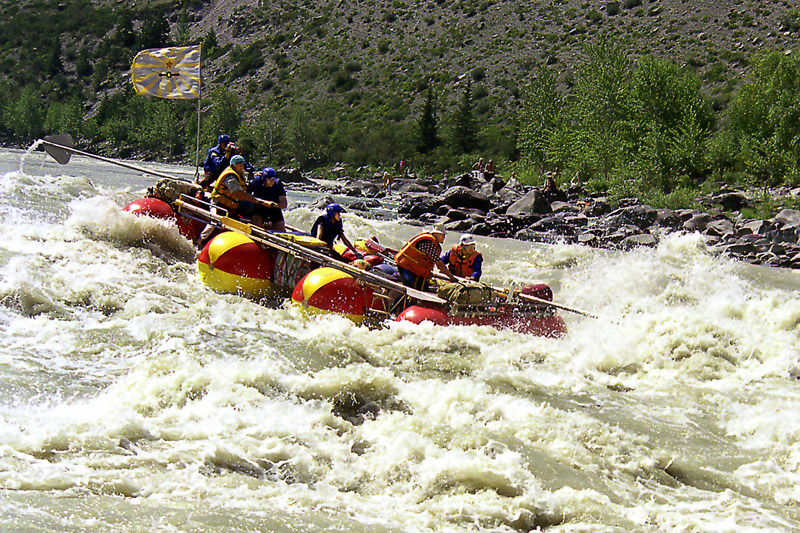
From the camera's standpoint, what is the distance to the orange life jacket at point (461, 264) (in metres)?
9.83

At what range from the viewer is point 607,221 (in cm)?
2123

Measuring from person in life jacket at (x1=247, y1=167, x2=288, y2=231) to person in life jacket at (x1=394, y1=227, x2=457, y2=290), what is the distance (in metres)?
3.12

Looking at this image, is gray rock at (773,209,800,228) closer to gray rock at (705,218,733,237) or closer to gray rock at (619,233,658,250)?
gray rock at (705,218,733,237)

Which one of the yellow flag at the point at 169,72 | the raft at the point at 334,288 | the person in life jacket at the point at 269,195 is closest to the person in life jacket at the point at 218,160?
the person in life jacket at the point at 269,195

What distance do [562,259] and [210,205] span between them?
28.0ft

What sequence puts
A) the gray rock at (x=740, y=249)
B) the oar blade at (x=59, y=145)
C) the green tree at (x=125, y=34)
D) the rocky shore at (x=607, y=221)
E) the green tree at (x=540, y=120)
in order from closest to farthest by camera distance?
1. the oar blade at (x=59, y=145)
2. the gray rock at (x=740, y=249)
3. the rocky shore at (x=607, y=221)
4. the green tree at (x=540, y=120)
5. the green tree at (x=125, y=34)

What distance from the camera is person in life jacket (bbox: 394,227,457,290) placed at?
29.2 ft

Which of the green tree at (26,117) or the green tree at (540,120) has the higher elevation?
the green tree at (540,120)

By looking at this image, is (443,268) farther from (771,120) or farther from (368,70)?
(368,70)

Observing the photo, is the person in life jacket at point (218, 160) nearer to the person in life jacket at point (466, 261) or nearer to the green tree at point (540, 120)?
the person in life jacket at point (466, 261)

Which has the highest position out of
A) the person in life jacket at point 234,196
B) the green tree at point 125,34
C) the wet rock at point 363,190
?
the green tree at point 125,34

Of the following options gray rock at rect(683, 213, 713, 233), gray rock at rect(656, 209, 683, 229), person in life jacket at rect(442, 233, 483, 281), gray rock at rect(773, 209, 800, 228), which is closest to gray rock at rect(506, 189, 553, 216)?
gray rock at rect(656, 209, 683, 229)

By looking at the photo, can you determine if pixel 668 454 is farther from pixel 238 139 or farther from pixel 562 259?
pixel 238 139

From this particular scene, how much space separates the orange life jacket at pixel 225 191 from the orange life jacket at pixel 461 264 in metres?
3.56
